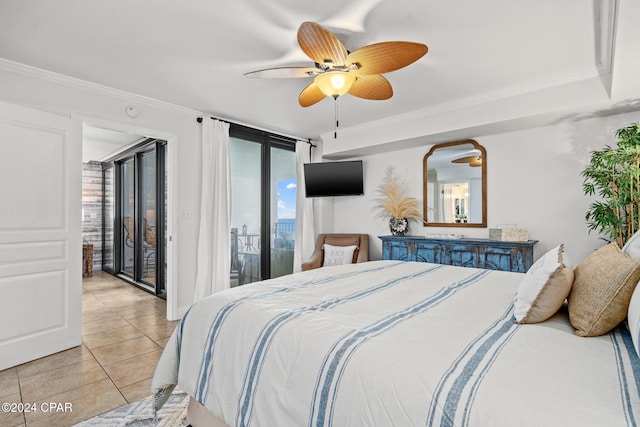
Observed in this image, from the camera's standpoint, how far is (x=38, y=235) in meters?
2.64

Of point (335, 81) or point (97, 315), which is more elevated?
point (335, 81)

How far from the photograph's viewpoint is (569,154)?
327 cm

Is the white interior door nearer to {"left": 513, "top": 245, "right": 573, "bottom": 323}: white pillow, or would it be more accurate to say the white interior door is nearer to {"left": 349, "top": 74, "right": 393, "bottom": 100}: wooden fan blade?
{"left": 349, "top": 74, "right": 393, "bottom": 100}: wooden fan blade

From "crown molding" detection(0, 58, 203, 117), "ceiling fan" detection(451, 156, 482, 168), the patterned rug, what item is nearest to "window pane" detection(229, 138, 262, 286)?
"crown molding" detection(0, 58, 203, 117)

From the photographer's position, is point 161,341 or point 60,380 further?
point 161,341

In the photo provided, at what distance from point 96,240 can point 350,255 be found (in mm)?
5645

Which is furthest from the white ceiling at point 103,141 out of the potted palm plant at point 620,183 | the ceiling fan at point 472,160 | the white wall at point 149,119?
the potted palm plant at point 620,183

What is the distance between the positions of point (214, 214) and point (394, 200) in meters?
2.42

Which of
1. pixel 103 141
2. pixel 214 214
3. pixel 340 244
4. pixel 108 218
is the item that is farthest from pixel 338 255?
pixel 108 218

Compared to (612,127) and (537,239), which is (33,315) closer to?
(537,239)

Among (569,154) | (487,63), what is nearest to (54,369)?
(487,63)

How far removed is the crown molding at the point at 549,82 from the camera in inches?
79.3

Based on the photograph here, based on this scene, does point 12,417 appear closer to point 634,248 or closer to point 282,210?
point 634,248

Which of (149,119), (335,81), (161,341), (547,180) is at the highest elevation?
(149,119)
